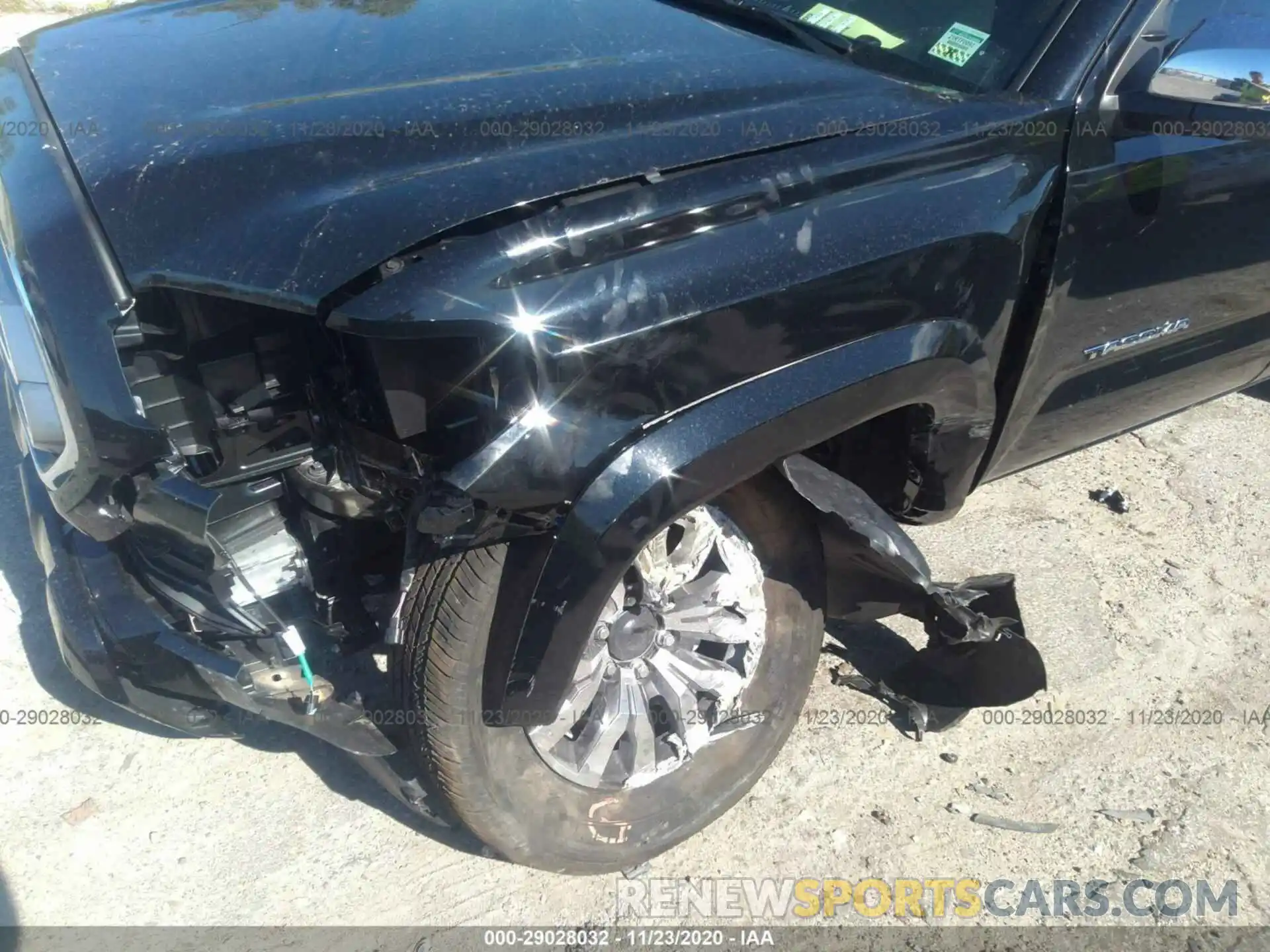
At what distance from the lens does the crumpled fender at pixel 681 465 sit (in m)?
1.85

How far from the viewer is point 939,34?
2.55 meters

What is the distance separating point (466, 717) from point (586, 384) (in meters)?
0.73

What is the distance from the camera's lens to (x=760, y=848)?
2.56m

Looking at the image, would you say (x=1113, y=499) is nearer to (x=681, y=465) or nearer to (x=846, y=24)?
(x=846, y=24)

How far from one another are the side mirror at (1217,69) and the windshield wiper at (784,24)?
0.72m

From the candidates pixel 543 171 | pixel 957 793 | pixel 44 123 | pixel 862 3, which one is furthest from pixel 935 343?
pixel 44 123

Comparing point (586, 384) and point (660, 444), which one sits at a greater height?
point (586, 384)

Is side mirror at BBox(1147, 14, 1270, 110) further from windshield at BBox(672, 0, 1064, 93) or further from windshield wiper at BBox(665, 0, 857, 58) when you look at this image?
windshield wiper at BBox(665, 0, 857, 58)

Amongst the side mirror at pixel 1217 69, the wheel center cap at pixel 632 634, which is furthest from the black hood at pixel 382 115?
the wheel center cap at pixel 632 634

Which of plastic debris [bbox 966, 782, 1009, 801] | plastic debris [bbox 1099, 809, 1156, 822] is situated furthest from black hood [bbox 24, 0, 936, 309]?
plastic debris [bbox 1099, 809, 1156, 822]

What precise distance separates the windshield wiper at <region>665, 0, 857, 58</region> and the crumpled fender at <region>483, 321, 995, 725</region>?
2.83 ft

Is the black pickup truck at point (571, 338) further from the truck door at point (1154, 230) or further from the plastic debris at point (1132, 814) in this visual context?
the plastic debris at point (1132, 814)

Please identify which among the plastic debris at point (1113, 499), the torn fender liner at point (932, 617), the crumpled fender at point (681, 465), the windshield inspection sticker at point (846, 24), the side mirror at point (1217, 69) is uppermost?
the windshield inspection sticker at point (846, 24)

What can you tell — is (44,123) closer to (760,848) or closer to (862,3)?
(862,3)
